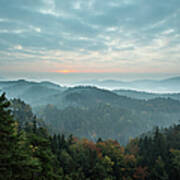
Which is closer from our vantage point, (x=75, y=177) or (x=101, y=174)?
(x=75, y=177)

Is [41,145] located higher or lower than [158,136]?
higher

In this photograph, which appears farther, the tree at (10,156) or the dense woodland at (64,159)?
the dense woodland at (64,159)

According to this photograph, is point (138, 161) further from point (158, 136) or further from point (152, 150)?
point (158, 136)

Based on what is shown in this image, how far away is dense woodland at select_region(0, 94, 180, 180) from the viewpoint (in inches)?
620

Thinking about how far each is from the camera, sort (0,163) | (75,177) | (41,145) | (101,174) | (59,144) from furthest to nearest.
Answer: (59,144)
(101,174)
(75,177)
(41,145)
(0,163)

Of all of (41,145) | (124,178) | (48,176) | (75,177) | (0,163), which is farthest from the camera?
(124,178)

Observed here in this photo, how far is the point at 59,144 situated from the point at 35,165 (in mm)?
48040

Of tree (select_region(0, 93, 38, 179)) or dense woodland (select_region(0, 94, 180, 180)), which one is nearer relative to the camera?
tree (select_region(0, 93, 38, 179))

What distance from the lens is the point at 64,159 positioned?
147ft

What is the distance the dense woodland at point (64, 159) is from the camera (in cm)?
1575

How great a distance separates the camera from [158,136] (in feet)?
242

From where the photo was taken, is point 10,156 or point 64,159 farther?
point 64,159

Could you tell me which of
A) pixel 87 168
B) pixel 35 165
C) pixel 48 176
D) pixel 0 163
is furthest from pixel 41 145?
pixel 87 168

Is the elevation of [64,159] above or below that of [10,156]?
below
